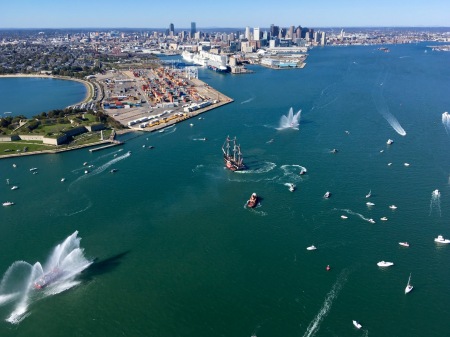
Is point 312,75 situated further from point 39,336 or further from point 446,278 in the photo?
point 39,336

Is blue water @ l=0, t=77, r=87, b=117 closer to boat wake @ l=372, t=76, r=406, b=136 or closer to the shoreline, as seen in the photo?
the shoreline

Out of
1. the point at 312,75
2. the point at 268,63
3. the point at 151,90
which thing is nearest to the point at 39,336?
the point at 151,90

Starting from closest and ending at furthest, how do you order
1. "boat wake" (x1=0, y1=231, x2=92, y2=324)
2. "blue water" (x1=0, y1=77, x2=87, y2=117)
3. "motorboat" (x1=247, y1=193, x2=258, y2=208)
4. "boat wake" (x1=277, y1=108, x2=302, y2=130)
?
"boat wake" (x1=0, y1=231, x2=92, y2=324)
"motorboat" (x1=247, y1=193, x2=258, y2=208)
"boat wake" (x1=277, y1=108, x2=302, y2=130)
"blue water" (x1=0, y1=77, x2=87, y2=117)

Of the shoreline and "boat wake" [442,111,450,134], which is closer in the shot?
"boat wake" [442,111,450,134]

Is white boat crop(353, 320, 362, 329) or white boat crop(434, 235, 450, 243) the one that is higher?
white boat crop(434, 235, 450, 243)

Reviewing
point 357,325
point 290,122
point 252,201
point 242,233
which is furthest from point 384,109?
point 357,325

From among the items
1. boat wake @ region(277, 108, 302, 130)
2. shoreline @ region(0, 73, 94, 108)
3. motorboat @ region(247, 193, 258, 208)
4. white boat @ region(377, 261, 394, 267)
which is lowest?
white boat @ region(377, 261, 394, 267)

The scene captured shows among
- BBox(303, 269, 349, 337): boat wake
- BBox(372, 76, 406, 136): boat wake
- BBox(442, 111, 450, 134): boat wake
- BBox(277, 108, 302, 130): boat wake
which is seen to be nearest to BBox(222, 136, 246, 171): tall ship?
BBox(277, 108, 302, 130): boat wake

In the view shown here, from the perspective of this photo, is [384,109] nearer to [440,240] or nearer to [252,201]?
[440,240]

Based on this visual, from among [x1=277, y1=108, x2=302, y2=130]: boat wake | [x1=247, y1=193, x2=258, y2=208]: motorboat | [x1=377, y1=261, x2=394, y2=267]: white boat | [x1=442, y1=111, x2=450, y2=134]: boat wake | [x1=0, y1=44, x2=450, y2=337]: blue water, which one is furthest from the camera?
[x1=277, y1=108, x2=302, y2=130]: boat wake
